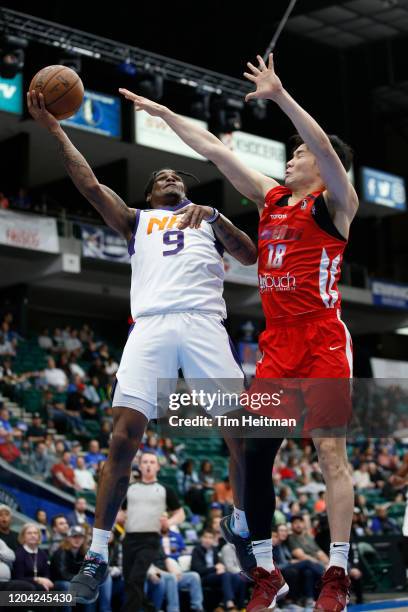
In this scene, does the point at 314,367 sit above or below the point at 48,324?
below

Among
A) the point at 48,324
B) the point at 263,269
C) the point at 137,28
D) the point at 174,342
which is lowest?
the point at 174,342

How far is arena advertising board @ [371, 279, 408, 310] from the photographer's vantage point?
28672 millimetres

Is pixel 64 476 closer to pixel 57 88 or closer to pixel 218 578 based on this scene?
pixel 218 578

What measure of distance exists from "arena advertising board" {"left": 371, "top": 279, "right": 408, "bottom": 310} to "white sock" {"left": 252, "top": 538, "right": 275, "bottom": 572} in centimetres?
2394

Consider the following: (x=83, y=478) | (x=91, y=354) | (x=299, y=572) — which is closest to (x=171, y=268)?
(x=299, y=572)

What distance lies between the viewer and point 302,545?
13148 mm

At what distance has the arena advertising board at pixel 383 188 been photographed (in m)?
28.5

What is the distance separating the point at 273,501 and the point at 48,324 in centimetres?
2332

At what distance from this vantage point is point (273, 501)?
4984 millimetres

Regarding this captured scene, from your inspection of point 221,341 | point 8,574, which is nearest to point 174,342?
point 221,341

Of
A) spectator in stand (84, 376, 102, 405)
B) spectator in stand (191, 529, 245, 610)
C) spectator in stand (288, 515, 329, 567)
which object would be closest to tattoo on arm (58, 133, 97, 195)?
spectator in stand (191, 529, 245, 610)

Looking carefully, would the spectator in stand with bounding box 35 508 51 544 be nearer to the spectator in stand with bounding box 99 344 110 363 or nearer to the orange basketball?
the orange basketball

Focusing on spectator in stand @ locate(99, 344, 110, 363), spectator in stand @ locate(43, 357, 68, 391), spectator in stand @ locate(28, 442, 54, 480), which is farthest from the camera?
spectator in stand @ locate(99, 344, 110, 363)

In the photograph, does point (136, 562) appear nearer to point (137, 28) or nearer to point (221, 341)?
point (221, 341)
